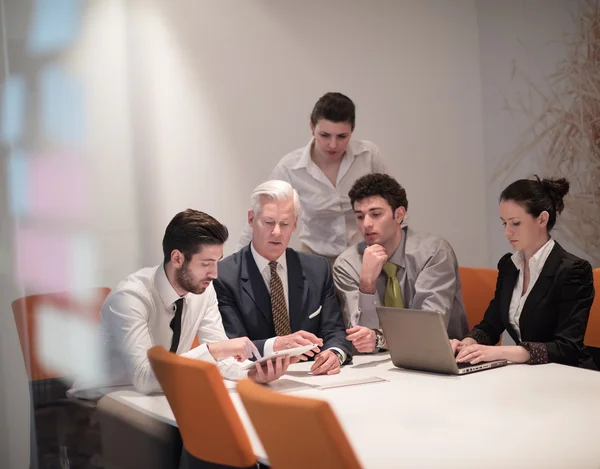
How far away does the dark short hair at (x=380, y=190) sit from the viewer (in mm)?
4027

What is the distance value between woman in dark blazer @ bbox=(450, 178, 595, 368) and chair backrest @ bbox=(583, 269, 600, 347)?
385 millimetres

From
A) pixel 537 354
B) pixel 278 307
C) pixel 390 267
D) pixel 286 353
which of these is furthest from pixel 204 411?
pixel 390 267

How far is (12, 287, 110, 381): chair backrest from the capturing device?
3432 mm

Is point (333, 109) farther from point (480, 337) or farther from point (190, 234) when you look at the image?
point (480, 337)

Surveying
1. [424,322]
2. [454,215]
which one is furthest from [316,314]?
[454,215]

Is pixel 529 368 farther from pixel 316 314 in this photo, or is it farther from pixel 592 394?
pixel 316 314

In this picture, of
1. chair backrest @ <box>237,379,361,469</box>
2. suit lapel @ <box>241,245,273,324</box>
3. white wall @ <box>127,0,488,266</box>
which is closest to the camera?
chair backrest @ <box>237,379,361,469</box>

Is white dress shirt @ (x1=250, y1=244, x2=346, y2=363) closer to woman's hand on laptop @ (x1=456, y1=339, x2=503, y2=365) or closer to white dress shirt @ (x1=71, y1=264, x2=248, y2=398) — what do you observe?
white dress shirt @ (x1=71, y1=264, x2=248, y2=398)

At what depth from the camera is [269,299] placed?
3.60 m

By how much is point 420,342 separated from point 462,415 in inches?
24.3

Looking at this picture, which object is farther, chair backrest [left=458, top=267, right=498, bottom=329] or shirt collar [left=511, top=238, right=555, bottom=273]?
chair backrest [left=458, top=267, right=498, bottom=329]

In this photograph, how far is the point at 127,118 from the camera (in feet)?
12.1

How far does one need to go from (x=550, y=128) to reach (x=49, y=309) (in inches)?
133

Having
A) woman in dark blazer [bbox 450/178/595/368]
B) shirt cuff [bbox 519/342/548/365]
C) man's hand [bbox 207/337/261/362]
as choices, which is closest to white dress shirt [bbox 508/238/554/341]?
woman in dark blazer [bbox 450/178/595/368]
